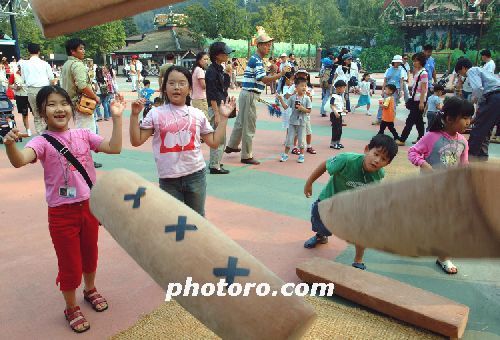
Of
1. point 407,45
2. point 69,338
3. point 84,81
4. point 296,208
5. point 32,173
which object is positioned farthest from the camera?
point 407,45

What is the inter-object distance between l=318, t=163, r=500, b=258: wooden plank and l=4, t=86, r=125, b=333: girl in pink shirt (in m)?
2.33

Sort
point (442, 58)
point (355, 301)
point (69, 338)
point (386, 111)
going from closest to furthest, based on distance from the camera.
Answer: point (69, 338) < point (355, 301) < point (386, 111) < point (442, 58)

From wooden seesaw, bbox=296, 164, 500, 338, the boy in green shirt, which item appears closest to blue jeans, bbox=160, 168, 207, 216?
the boy in green shirt

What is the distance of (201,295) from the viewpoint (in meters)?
0.88

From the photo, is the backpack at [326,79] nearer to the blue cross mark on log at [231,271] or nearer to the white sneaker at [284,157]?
the white sneaker at [284,157]

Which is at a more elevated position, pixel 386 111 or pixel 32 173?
pixel 386 111

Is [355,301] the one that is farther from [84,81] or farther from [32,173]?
[32,173]

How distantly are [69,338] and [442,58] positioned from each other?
40676mm

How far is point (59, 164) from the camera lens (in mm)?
2775

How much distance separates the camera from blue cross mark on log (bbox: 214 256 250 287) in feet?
2.87

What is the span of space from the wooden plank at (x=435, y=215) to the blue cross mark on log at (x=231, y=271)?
29 centimetres

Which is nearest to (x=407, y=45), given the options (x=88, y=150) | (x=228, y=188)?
(x=228, y=188)

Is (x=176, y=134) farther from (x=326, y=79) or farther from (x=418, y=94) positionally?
(x=326, y=79)

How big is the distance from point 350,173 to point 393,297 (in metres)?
1.02
